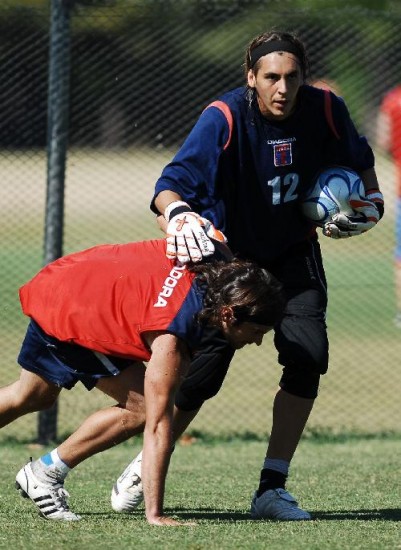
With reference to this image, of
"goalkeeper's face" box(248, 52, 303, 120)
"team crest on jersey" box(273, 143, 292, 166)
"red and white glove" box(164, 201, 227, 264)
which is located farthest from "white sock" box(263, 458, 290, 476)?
"goalkeeper's face" box(248, 52, 303, 120)

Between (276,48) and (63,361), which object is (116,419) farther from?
(276,48)

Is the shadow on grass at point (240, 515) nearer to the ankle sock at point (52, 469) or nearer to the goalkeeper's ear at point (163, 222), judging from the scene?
the ankle sock at point (52, 469)

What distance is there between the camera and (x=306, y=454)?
7168 mm

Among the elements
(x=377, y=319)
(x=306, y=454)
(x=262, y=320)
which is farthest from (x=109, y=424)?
(x=377, y=319)

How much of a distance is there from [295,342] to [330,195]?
25.3 inches

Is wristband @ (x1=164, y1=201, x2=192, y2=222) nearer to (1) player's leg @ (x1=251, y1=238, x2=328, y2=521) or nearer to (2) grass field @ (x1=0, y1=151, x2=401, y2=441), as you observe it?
(1) player's leg @ (x1=251, y1=238, x2=328, y2=521)

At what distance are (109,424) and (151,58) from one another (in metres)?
3.81

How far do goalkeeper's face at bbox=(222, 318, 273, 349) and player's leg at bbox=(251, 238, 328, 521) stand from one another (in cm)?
53

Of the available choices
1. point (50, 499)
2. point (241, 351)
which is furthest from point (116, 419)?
point (241, 351)

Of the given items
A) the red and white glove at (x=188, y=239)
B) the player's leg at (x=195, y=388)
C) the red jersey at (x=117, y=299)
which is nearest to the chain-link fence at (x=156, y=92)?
the player's leg at (x=195, y=388)

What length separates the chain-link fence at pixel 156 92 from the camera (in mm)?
7723

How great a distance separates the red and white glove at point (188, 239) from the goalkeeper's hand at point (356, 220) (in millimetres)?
798

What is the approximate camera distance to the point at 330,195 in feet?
16.5

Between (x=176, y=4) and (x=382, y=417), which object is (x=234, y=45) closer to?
(x=176, y=4)
